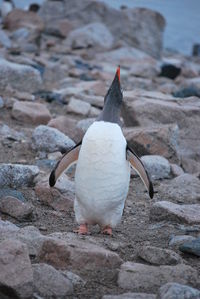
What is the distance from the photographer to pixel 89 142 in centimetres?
399

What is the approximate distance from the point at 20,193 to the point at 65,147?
4.55 feet

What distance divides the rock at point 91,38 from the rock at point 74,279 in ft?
45.2

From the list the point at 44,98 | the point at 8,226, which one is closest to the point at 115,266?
the point at 8,226

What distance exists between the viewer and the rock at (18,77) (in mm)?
8523

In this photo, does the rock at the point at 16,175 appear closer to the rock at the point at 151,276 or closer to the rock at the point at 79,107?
the rock at the point at 151,276

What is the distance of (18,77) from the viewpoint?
8922 millimetres

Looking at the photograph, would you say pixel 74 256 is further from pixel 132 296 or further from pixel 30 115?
pixel 30 115

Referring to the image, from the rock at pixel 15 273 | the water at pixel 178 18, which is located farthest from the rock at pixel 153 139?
the water at pixel 178 18

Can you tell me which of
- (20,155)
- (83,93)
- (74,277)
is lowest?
(83,93)

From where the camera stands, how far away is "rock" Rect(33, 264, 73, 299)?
9.73ft

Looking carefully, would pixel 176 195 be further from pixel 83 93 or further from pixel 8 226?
pixel 83 93

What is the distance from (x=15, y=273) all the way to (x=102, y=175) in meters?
1.23

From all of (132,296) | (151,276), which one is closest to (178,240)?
(151,276)

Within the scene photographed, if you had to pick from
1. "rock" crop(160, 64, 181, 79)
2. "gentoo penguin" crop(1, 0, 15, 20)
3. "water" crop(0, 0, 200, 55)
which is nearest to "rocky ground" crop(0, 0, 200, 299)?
"rock" crop(160, 64, 181, 79)
